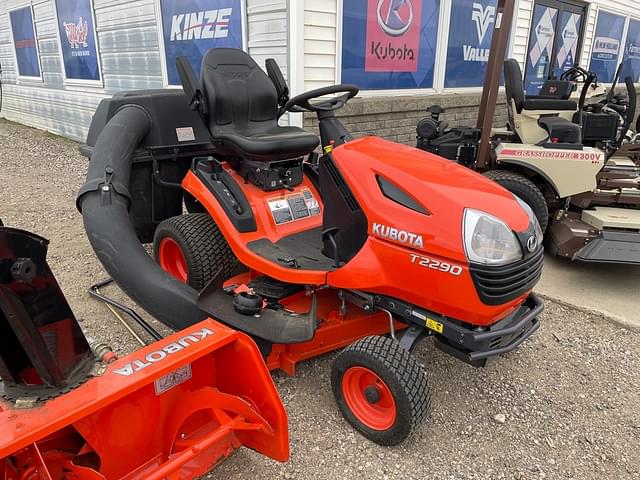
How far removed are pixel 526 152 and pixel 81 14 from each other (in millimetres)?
7051

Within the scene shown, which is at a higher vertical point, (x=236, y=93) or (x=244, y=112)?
(x=236, y=93)

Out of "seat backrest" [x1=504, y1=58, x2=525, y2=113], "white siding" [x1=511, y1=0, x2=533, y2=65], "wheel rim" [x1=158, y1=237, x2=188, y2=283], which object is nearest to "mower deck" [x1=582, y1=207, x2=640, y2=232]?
A: "seat backrest" [x1=504, y1=58, x2=525, y2=113]

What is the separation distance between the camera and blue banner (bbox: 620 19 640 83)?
10.8 metres

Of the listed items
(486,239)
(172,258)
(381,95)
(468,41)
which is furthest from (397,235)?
(468,41)

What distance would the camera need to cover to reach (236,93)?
310 centimetres

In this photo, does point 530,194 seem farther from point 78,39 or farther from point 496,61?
point 78,39

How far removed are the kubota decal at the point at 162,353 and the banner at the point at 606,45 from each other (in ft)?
Result: 34.1

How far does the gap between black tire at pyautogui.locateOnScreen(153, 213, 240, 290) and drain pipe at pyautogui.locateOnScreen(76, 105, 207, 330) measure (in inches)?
10.1

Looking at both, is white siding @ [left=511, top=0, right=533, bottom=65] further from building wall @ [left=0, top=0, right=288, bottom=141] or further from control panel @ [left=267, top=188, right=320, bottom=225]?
control panel @ [left=267, top=188, right=320, bottom=225]

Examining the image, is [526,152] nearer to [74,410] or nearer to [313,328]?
[313,328]

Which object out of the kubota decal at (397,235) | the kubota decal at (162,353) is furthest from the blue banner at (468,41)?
the kubota decal at (162,353)

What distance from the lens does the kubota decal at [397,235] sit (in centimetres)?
201

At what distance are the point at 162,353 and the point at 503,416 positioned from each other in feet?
5.06

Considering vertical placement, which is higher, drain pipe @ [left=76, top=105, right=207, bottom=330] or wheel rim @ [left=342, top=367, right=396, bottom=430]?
drain pipe @ [left=76, top=105, right=207, bottom=330]
